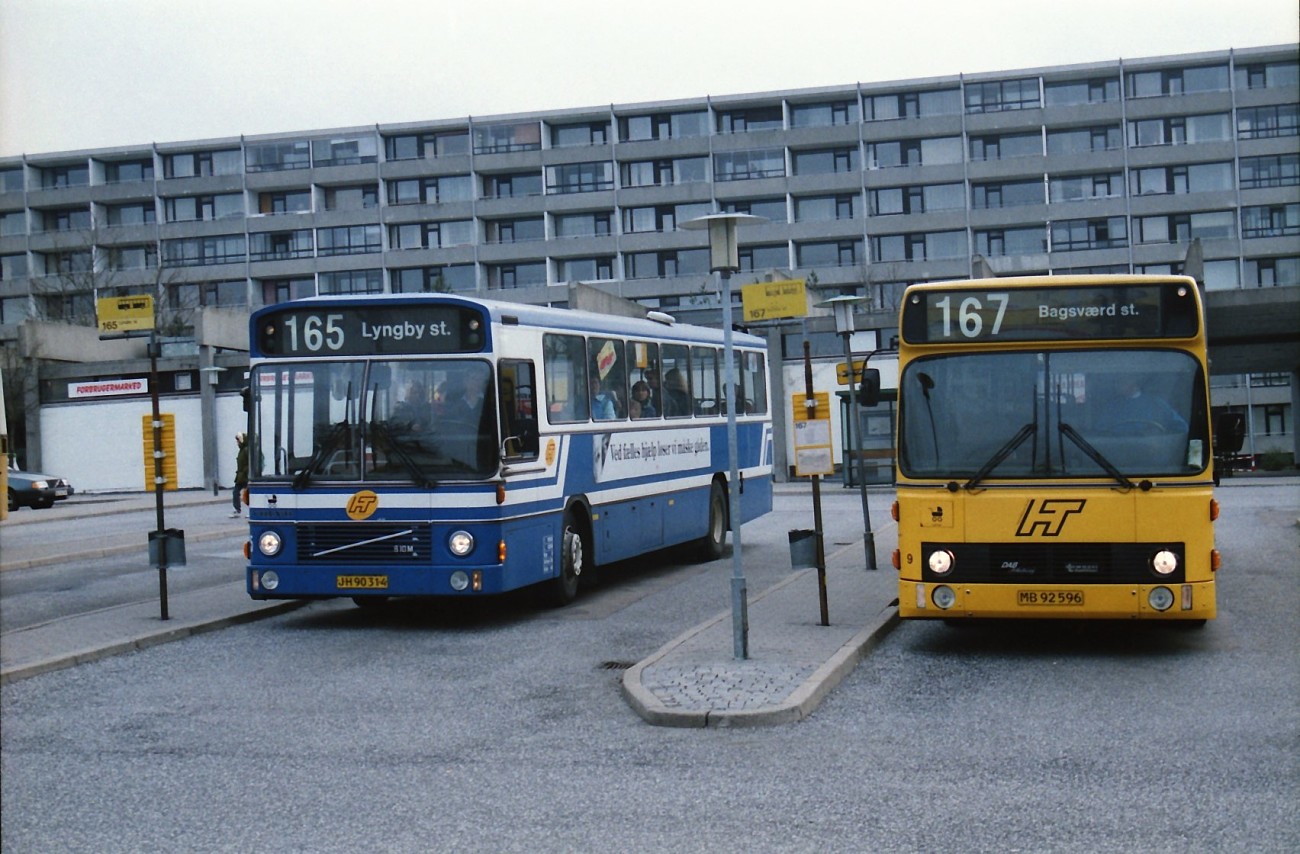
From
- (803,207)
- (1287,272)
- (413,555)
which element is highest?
(803,207)

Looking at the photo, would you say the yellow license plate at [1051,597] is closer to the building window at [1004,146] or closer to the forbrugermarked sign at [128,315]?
the forbrugermarked sign at [128,315]

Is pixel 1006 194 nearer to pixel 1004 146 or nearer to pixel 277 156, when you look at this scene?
pixel 1004 146

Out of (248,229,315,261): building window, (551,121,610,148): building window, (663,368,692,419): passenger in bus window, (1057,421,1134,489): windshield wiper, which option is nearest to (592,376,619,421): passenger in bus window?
(663,368,692,419): passenger in bus window

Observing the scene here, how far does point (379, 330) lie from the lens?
1324 centimetres

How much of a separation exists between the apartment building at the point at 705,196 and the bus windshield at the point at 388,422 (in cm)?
6511

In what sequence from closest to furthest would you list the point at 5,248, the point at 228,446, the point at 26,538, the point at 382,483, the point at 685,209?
the point at 382,483 < the point at 26,538 < the point at 228,446 < the point at 685,209 < the point at 5,248

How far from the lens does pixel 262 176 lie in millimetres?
91750

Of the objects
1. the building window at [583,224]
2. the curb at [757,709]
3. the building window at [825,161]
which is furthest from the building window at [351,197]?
the curb at [757,709]

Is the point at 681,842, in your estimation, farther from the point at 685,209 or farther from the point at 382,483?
the point at 685,209

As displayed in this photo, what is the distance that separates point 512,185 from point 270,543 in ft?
257

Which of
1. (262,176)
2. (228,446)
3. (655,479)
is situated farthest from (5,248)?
(655,479)

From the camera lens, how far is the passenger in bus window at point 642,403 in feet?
55.4

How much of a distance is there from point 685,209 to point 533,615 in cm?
7623

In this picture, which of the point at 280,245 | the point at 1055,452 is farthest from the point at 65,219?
the point at 1055,452
